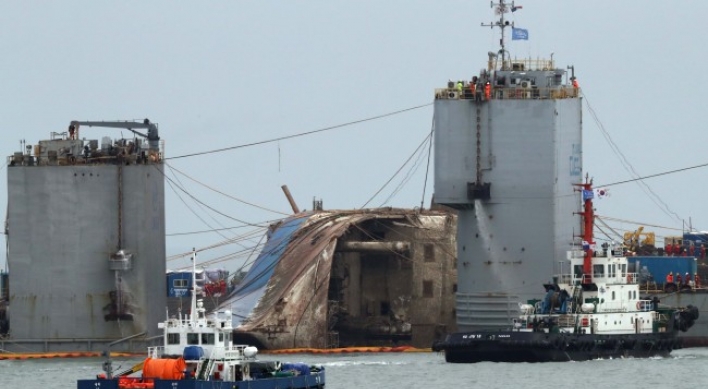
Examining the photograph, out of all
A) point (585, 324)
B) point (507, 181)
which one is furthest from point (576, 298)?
point (507, 181)

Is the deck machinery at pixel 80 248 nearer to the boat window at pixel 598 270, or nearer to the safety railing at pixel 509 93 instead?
the safety railing at pixel 509 93

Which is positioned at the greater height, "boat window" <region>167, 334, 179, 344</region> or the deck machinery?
the deck machinery

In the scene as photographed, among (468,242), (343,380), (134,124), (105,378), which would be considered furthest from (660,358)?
(105,378)

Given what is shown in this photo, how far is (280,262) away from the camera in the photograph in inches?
4380

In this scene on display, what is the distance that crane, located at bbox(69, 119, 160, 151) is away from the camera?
101 m

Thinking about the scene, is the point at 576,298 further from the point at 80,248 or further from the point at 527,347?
the point at 80,248

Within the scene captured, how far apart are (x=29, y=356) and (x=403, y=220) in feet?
70.8

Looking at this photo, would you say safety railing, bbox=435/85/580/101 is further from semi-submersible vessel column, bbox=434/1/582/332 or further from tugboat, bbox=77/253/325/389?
tugboat, bbox=77/253/325/389

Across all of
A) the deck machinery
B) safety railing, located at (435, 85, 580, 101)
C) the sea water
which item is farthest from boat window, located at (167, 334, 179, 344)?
safety railing, located at (435, 85, 580, 101)

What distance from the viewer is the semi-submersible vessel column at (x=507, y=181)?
10469cm

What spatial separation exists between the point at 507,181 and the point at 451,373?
15048 millimetres

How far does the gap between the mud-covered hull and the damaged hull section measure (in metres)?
11.1

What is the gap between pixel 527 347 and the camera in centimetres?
9650

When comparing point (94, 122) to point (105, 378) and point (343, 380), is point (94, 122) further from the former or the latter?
point (105, 378)
